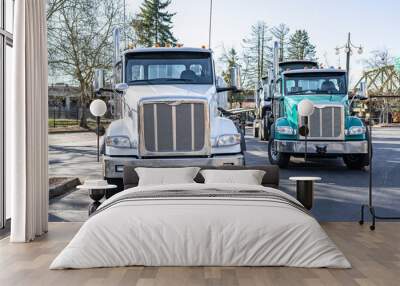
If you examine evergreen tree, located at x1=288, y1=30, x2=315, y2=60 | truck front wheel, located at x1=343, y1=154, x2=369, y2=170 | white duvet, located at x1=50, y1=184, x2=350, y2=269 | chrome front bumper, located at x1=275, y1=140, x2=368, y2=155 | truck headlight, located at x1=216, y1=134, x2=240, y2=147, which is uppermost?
evergreen tree, located at x1=288, y1=30, x2=315, y2=60

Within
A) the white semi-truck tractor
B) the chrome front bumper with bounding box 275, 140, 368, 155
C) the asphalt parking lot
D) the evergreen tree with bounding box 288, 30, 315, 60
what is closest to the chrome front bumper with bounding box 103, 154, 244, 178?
the white semi-truck tractor

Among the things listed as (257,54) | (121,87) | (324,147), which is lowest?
(324,147)

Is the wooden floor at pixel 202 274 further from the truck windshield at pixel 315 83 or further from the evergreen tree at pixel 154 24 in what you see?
the evergreen tree at pixel 154 24

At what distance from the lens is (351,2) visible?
20.1ft

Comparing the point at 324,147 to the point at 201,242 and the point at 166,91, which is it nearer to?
the point at 166,91

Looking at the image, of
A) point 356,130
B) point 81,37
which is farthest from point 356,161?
point 81,37

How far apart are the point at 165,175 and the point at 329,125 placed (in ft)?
5.89

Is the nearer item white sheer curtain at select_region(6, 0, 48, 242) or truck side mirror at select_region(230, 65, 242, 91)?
white sheer curtain at select_region(6, 0, 48, 242)

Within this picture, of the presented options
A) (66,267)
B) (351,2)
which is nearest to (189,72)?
(351,2)

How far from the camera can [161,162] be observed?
5371mm

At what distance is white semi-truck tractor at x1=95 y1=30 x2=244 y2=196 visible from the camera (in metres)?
5.43

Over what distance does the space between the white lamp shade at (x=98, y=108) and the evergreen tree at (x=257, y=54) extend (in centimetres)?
145

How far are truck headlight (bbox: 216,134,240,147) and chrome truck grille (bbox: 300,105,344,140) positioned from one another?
0.76m

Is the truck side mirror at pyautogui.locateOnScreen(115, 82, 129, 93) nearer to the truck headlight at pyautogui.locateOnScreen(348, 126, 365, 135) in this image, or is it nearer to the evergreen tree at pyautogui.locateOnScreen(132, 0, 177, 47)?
the evergreen tree at pyautogui.locateOnScreen(132, 0, 177, 47)
